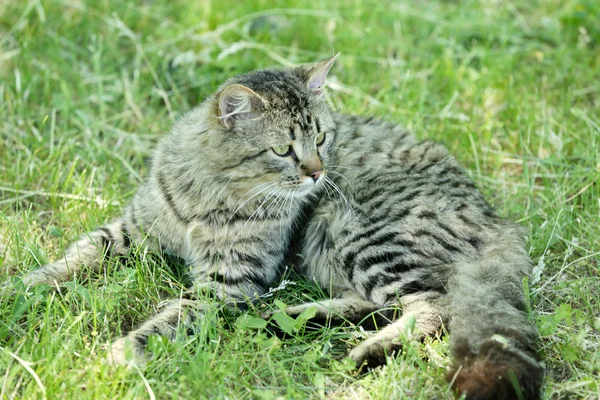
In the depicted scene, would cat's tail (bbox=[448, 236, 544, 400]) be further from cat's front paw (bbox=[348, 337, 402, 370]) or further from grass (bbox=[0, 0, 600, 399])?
cat's front paw (bbox=[348, 337, 402, 370])

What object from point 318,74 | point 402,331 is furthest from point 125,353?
point 318,74

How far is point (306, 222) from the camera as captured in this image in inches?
142

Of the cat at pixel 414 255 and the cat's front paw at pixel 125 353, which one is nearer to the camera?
the cat's front paw at pixel 125 353

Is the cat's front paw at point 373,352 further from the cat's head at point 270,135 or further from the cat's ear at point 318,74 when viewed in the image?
the cat's ear at point 318,74

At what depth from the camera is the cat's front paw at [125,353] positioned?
8.34 feet

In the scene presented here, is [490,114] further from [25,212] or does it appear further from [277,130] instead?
[25,212]

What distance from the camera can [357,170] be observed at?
362 centimetres

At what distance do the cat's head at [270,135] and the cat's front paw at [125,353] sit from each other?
919 millimetres

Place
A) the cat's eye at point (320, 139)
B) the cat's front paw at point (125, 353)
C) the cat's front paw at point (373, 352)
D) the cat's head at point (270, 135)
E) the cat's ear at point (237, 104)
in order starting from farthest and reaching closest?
the cat's eye at point (320, 139)
the cat's head at point (270, 135)
the cat's ear at point (237, 104)
the cat's front paw at point (373, 352)
the cat's front paw at point (125, 353)

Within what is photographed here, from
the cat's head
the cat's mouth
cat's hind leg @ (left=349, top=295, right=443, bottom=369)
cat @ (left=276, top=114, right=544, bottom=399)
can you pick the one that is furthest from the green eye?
cat's hind leg @ (left=349, top=295, right=443, bottom=369)

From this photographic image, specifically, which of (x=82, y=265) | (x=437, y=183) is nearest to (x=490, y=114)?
(x=437, y=183)

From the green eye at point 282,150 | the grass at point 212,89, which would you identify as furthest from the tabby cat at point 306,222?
the grass at point 212,89

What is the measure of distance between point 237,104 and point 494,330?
1493 millimetres

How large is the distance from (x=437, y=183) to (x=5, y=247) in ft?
7.19
